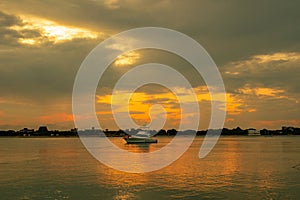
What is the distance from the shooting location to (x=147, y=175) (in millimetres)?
57500

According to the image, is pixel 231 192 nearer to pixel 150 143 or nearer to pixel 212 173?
pixel 212 173

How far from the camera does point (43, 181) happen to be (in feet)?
168

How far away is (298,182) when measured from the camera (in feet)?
164

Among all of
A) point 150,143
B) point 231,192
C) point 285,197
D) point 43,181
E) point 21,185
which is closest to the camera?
point 285,197

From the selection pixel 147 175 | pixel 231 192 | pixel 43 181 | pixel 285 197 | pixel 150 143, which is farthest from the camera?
pixel 150 143

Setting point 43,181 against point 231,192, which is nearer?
point 231,192

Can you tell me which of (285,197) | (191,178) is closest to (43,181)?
(191,178)

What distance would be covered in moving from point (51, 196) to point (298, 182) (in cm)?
3293

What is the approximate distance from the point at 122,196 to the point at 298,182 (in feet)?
83.8

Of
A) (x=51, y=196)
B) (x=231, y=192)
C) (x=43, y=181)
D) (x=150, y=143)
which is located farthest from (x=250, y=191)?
(x=150, y=143)

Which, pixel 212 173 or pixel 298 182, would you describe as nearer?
pixel 298 182

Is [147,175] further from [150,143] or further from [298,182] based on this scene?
[150,143]

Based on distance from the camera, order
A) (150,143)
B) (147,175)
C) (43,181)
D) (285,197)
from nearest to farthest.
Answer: (285,197), (43,181), (147,175), (150,143)

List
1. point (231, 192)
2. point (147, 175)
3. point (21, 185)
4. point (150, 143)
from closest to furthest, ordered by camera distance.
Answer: point (231, 192)
point (21, 185)
point (147, 175)
point (150, 143)
